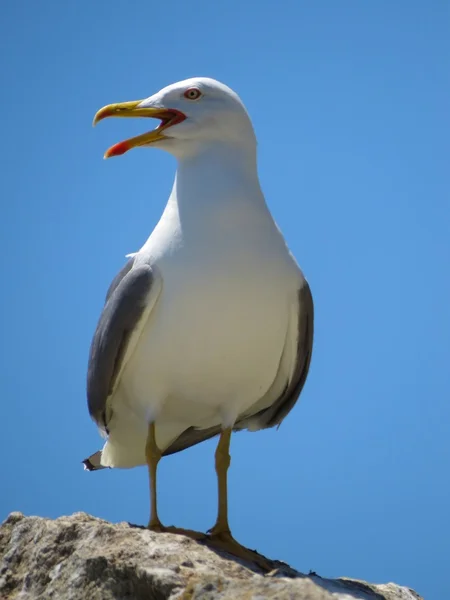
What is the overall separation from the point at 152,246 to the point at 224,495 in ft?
5.62

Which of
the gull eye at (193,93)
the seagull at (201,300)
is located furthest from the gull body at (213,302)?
the gull eye at (193,93)

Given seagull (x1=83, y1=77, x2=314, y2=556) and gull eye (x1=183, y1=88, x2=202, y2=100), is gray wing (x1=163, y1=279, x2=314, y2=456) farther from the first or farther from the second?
gull eye (x1=183, y1=88, x2=202, y2=100)

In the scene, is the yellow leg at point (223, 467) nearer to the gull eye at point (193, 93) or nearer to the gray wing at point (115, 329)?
the gray wing at point (115, 329)

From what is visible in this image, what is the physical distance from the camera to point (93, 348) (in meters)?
6.93

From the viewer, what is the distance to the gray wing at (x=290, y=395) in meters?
6.94

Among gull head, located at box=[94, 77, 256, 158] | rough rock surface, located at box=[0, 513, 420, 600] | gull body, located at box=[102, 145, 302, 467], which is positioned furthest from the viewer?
gull head, located at box=[94, 77, 256, 158]

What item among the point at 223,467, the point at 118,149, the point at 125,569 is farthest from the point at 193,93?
the point at 125,569

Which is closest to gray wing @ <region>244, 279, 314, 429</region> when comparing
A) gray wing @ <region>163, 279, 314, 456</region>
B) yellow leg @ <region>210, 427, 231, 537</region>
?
gray wing @ <region>163, 279, 314, 456</region>

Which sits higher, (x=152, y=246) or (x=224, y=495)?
(x=152, y=246)

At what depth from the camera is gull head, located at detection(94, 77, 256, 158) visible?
6.78 metres

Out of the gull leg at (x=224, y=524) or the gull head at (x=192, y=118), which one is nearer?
the gull leg at (x=224, y=524)

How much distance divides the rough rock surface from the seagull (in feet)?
2.46

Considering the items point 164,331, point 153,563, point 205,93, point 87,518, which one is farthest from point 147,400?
point 205,93

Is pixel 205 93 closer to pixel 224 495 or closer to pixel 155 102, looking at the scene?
pixel 155 102
